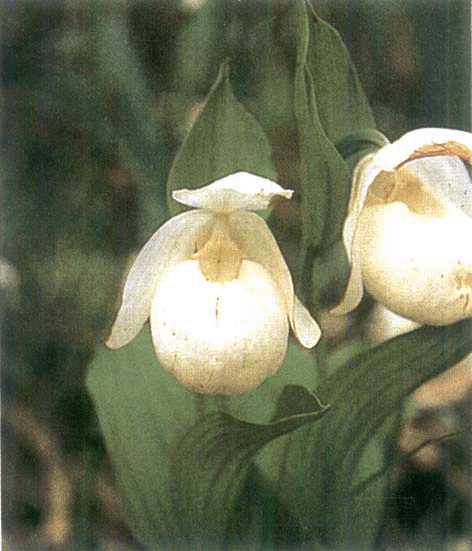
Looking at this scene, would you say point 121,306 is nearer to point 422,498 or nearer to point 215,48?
point 215,48

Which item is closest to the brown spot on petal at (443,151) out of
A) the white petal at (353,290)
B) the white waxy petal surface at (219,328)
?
the white petal at (353,290)

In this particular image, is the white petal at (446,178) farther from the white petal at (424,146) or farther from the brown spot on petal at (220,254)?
the brown spot on petal at (220,254)

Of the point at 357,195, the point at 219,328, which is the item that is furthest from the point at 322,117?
the point at 219,328

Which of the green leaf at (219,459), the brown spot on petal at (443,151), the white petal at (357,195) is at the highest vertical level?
the brown spot on petal at (443,151)

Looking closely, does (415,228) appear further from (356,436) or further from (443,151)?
(356,436)

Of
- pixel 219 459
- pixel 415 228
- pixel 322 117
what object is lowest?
pixel 219 459

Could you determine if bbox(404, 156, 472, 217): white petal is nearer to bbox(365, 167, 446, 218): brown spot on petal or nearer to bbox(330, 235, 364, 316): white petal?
bbox(365, 167, 446, 218): brown spot on petal

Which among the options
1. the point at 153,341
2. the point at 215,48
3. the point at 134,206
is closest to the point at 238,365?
the point at 153,341
